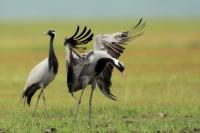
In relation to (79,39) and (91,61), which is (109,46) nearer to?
(91,61)

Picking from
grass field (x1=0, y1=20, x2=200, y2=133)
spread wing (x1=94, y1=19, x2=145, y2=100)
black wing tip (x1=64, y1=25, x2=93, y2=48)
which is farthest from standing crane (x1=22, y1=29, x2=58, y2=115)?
black wing tip (x1=64, y1=25, x2=93, y2=48)

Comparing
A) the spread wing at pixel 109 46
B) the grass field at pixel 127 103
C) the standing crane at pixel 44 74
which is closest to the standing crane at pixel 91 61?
the spread wing at pixel 109 46

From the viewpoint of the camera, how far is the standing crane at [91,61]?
489 inches

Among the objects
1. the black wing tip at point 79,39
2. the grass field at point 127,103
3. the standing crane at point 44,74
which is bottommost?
the grass field at point 127,103

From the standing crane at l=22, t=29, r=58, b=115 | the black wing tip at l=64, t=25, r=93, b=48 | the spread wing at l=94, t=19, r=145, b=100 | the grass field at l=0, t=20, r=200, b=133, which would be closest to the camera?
the grass field at l=0, t=20, r=200, b=133

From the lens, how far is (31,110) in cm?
1488

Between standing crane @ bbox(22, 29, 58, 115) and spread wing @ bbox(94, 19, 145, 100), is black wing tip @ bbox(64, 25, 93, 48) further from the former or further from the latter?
standing crane @ bbox(22, 29, 58, 115)

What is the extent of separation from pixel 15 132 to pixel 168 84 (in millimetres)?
8078

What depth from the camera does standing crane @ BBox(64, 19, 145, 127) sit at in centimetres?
1242

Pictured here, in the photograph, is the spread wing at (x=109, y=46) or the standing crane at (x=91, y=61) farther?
the spread wing at (x=109, y=46)

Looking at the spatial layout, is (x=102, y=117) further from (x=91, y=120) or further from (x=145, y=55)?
(x=145, y=55)

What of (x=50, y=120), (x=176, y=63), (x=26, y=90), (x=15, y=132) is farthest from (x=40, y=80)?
(x=176, y=63)

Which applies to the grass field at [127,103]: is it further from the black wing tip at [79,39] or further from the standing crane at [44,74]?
the black wing tip at [79,39]

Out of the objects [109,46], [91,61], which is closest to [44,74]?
[109,46]
